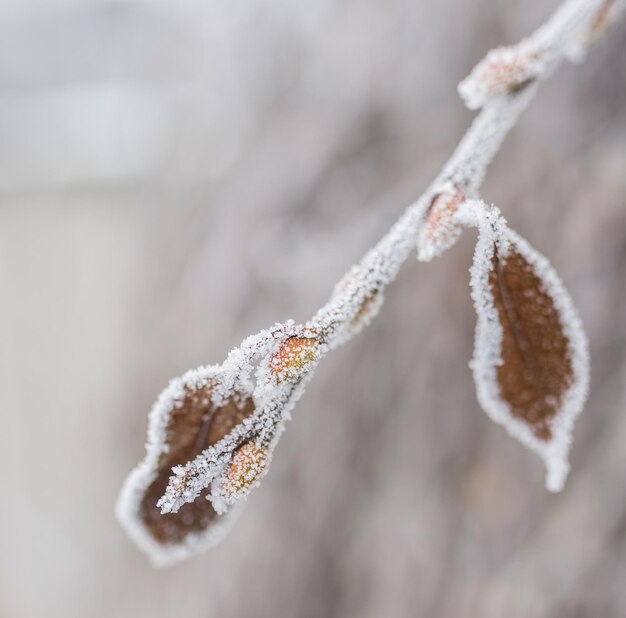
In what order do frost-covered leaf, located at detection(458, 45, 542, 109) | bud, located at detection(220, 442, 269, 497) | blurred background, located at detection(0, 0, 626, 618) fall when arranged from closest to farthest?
bud, located at detection(220, 442, 269, 497) → frost-covered leaf, located at detection(458, 45, 542, 109) → blurred background, located at detection(0, 0, 626, 618)

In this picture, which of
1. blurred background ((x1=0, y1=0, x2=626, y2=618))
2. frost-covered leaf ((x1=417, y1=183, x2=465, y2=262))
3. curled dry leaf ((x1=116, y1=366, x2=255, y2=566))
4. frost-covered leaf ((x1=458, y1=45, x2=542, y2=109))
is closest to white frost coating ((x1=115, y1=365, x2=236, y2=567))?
curled dry leaf ((x1=116, y1=366, x2=255, y2=566))

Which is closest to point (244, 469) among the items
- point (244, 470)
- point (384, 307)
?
point (244, 470)

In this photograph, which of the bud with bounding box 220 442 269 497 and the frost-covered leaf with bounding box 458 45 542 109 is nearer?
the bud with bounding box 220 442 269 497

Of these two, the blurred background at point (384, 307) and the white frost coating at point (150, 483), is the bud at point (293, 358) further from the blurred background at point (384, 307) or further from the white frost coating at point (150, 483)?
the blurred background at point (384, 307)

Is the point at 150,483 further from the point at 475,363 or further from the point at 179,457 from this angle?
the point at 475,363

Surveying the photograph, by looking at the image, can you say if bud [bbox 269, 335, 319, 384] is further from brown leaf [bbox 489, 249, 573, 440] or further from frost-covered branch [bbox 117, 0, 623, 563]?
brown leaf [bbox 489, 249, 573, 440]

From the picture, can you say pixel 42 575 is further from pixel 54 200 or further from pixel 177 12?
pixel 177 12

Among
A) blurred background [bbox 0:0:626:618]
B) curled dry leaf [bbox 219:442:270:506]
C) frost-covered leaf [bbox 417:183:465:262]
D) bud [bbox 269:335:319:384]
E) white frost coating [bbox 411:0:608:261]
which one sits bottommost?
curled dry leaf [bbox 219:442:270:506]
